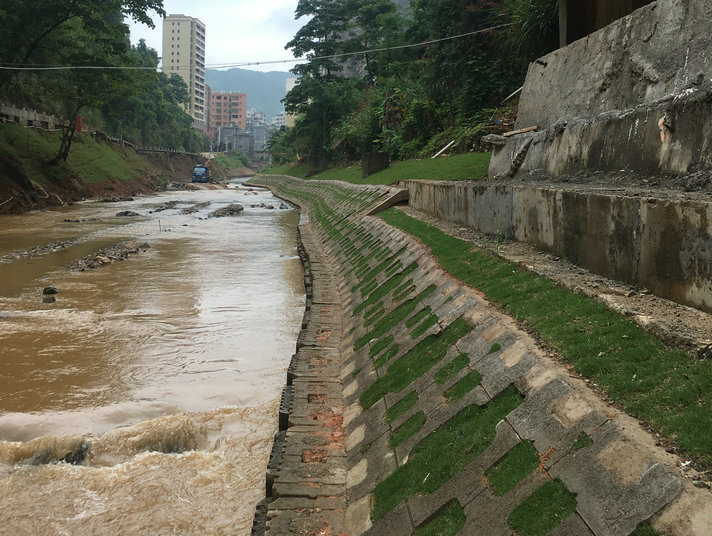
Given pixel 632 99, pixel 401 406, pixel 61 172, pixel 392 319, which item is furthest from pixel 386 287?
pixel 61 172

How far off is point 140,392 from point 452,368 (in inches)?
185

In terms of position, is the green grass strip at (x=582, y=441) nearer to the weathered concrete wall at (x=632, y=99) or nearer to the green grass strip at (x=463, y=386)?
the green grass strip at (x=463, y=386)

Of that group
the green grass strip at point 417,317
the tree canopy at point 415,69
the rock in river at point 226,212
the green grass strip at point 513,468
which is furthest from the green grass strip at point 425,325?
the rock in river at point 226,212

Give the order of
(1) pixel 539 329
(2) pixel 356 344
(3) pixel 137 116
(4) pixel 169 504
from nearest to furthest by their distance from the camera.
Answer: (1) pixel 539 329
(4) pixel 169 504
(2) pixel 356 344
(3) pixel 137 116

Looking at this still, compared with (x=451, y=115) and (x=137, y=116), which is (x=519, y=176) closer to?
(x=451, y=115)

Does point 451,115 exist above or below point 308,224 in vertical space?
above

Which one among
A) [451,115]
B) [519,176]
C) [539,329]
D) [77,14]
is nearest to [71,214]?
[77,14]

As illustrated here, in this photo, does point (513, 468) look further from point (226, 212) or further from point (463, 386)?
point (226, 212)

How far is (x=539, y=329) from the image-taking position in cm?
503

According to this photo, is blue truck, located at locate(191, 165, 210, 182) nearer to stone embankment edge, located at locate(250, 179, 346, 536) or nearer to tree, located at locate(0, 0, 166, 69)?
tree, located at locate(0, 0, 166, 69)

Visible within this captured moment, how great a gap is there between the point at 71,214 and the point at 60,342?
24.0 meters

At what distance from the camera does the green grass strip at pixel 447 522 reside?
11.6 ft

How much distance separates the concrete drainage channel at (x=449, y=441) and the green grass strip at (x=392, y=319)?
0.09ft

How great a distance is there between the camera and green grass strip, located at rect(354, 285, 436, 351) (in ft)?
25.1
